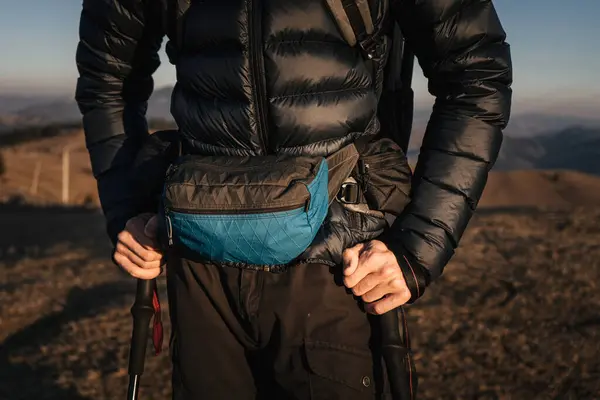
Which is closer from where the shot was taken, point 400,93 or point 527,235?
point 400,93

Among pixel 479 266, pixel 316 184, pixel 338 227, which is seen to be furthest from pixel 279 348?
pixel 479 266

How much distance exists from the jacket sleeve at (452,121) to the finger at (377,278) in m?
0.04

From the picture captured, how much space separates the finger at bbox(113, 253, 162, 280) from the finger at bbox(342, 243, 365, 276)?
67 centimetres

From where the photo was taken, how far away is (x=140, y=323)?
2.02 m

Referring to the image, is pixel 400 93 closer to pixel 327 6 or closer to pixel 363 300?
pixel 327 6

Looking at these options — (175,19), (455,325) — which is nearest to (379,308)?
(175,19)

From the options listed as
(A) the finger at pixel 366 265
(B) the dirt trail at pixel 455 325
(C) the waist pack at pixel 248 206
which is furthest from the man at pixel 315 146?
(B) the dirt trail at pixel 455 325

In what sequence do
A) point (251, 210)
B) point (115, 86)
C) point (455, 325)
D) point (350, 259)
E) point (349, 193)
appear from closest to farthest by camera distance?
point (251, 210) < point (350, 259) < point (349, 193) < point (115, 86) < point (455, 325)

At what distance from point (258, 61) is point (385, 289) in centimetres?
70

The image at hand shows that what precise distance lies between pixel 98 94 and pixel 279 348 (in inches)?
43.9

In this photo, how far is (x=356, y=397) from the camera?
67.0 inches

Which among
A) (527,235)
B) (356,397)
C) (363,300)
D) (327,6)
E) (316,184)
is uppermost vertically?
(327,6)

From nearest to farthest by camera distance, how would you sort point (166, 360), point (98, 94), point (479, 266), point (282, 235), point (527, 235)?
point (282, 235) < point (98, 94) < point (166, 360) < point (479, 266) < point (527, 235)

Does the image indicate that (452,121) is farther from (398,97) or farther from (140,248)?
(140,248)
